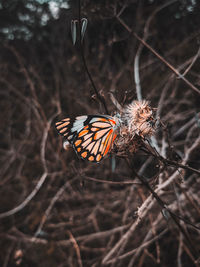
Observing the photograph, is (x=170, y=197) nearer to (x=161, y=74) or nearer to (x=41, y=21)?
(x=161, y=74)

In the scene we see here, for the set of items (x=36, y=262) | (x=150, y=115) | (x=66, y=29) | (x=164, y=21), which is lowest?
(x=36, y=262)

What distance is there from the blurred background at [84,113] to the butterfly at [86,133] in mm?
65

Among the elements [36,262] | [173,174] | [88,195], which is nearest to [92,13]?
[173,174]

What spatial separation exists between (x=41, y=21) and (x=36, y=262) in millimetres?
2464

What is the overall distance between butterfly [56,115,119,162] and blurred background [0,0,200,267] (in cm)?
7

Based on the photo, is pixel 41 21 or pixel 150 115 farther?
pixel 41 21

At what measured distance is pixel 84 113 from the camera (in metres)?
1.96

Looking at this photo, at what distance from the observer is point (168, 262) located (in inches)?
63.6

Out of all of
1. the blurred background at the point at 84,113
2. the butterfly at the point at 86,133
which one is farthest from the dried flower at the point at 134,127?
the blurred background at the point at 84,113

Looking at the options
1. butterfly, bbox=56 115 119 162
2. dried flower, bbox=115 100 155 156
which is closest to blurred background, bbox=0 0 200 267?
butterfly, bbox=56 115 119 162

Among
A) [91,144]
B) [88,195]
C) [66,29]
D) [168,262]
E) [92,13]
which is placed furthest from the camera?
[66,29]

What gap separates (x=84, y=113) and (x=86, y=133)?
43.4 inches

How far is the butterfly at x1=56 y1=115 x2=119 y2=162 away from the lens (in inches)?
31.9

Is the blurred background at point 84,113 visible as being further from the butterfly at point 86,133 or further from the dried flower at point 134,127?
the dried flower at point 134,127
